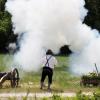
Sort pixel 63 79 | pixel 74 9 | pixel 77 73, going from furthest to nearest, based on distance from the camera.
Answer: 1. pixel 74 9
2. pixel 77 73
3. pixel 63 79

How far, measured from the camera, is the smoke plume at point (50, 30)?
136 ft

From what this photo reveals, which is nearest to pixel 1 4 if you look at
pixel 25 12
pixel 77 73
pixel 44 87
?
pixel 25 12

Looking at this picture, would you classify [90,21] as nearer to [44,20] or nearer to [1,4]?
[1,4]

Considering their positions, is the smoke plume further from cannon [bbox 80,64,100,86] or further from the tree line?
the tree line

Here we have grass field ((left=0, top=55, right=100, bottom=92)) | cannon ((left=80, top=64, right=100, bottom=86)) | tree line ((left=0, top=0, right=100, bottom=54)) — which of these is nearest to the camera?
grass field ((left=0, top=55, right=100, bottom=92))

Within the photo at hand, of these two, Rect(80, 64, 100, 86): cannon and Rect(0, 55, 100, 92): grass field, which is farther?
Rect(80, 64, 100, 86): cannon

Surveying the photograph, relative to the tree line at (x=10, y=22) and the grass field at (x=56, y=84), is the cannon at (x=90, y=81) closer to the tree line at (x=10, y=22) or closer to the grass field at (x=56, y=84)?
the grass field at (x=56, y=84)

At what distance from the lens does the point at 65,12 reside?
42062mm

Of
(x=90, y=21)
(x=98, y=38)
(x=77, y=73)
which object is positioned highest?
(x=90, y=21)

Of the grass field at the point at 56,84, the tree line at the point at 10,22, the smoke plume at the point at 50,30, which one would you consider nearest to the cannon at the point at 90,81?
the grass field at the point at 56,84

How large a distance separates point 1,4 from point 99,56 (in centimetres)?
3214

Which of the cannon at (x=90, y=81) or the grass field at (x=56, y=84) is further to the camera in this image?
the cannon at (x=90, y=81)

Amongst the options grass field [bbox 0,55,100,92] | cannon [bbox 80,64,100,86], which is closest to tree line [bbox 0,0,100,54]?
grass field [bbox 0,55,100,92]

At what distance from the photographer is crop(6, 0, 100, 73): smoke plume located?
4147cm
